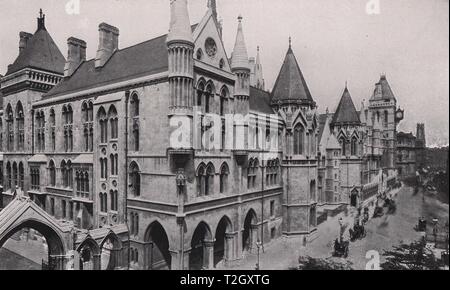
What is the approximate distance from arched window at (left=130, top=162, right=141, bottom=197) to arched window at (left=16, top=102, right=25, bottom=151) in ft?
54.4

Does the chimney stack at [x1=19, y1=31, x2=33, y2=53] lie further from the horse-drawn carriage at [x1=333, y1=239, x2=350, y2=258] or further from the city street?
the horse-drawn carriage at [x1=333, y1=239, x2=350, y2=258]

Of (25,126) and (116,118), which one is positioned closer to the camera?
(116,118)

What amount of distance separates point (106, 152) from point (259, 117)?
13616 mm

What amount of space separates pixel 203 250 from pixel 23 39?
2946 cm

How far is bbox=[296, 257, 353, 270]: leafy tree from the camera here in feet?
72.8

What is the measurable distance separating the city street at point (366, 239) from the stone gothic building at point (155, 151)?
65.5 inches

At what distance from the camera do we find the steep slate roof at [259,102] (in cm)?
2947

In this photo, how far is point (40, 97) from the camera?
100 ft

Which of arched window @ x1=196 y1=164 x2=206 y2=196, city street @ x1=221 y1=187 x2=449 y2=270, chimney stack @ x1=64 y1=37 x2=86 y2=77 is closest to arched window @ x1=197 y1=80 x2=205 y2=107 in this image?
arched window @ x1=196 y1=164 x2=206 y2=196

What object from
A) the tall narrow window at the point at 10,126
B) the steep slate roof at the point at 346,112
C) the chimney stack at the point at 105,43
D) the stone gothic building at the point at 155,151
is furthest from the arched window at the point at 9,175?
the steep slate roof at the point at 346,112

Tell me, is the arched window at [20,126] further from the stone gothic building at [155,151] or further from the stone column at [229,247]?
the stone column at [229,247]

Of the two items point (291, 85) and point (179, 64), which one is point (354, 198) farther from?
point (179, 64)
